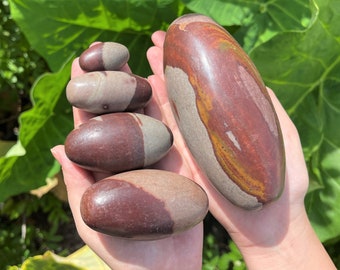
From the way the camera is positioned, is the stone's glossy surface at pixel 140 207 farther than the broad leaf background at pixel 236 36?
No

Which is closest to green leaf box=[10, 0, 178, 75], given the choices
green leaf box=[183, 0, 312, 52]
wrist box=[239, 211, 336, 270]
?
green leaf box=[183, 0, 312, 52]

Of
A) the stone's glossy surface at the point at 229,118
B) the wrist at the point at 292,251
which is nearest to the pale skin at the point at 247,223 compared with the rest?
the wrist at the point at 292,251

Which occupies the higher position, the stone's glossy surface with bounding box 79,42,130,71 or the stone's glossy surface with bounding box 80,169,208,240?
the stone's glossy surface with bounding box 79,42,130,71

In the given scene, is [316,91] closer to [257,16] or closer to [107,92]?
[257,16]

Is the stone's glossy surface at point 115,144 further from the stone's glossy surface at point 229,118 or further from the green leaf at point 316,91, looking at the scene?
the green leaf at point 316,91

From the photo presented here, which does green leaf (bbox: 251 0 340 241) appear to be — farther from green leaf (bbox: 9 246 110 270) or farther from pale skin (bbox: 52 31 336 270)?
green leaf (bbox: 9 246 110 270)

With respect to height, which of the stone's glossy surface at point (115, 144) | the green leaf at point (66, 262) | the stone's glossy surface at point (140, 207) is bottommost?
the green leaf at point (66, 262)
